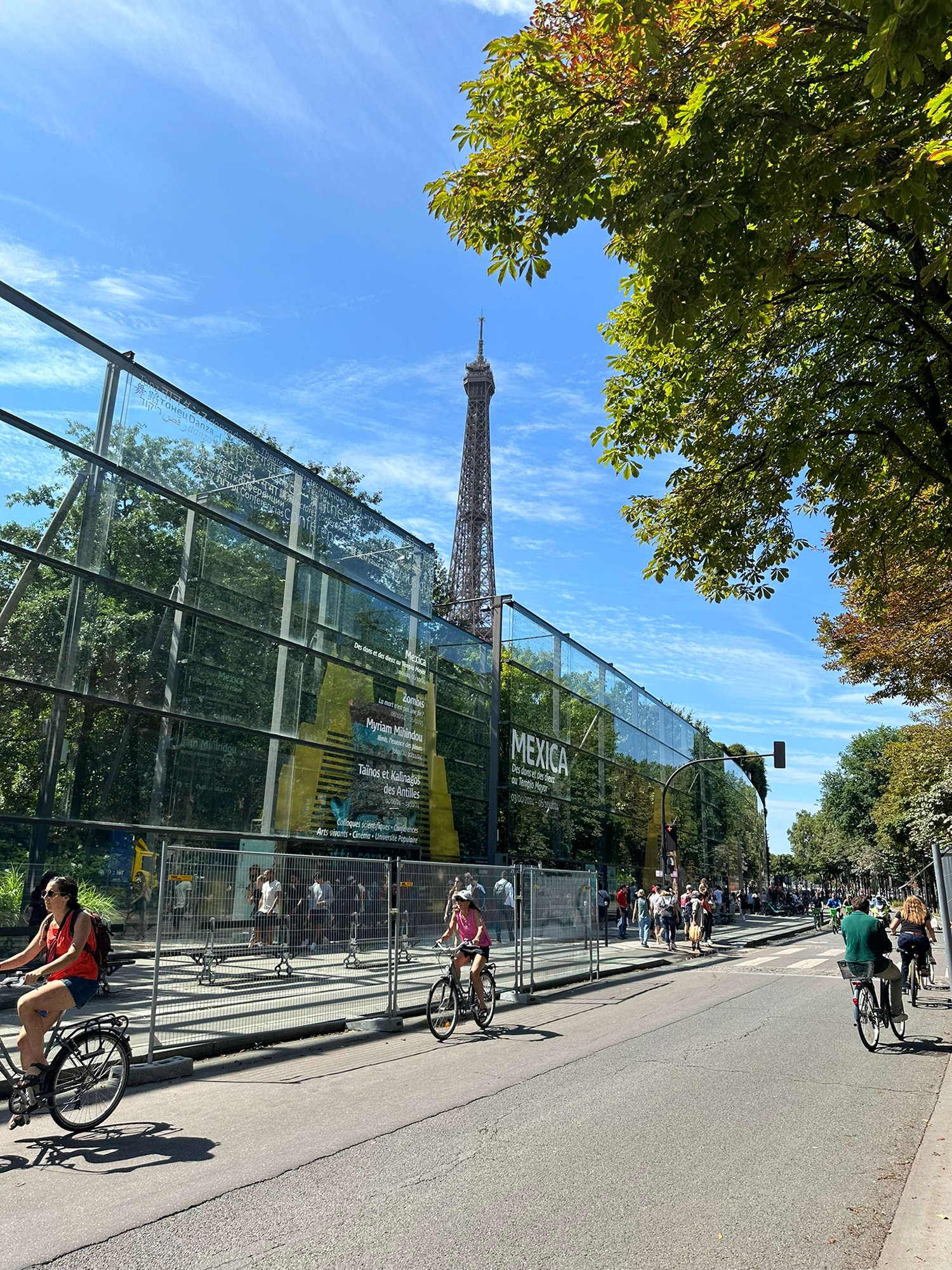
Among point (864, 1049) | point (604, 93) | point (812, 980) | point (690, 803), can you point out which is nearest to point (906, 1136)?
point (864, 1049)

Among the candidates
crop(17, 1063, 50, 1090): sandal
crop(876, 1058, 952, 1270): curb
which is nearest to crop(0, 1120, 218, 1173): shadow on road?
crop(17, 1063, 50, 1090): sandal

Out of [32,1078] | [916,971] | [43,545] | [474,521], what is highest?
[474,521]

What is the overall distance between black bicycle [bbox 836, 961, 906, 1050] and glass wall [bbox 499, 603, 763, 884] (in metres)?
19.8

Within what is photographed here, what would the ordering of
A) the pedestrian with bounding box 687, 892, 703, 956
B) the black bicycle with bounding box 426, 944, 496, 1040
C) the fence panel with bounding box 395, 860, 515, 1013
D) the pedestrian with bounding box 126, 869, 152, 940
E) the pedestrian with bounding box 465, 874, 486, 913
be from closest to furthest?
the black bicycle with bounding box 426, 944, 496, 1040 → the fence panel with bounding box 395, 860, 515, 1013 → the pedestrian with bounding box 465, 874, 486, 913 → the pedestrian with bounding box 126, 869, 152, 940 → the pedestrian with bounding box 687, 892, 703, 956

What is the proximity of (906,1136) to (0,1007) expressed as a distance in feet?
33.6

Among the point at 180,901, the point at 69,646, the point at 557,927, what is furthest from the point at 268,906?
the point at 69,646

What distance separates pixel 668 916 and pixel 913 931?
1265 cm

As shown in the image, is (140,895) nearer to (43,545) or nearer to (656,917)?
(43,545)

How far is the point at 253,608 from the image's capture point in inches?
750

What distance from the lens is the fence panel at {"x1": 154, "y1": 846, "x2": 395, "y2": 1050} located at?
27.4 ft

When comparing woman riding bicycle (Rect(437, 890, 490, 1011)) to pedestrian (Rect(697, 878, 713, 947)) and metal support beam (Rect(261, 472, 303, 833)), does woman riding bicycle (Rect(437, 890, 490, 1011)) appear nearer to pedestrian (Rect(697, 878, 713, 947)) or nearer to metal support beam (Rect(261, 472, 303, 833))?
metal support beam (Rect(261, 472, 303, 833))

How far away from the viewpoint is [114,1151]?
18.0ft

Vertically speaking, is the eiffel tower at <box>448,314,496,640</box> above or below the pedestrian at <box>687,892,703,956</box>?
above

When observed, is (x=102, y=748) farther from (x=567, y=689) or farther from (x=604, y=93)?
(x=567, y=689)
